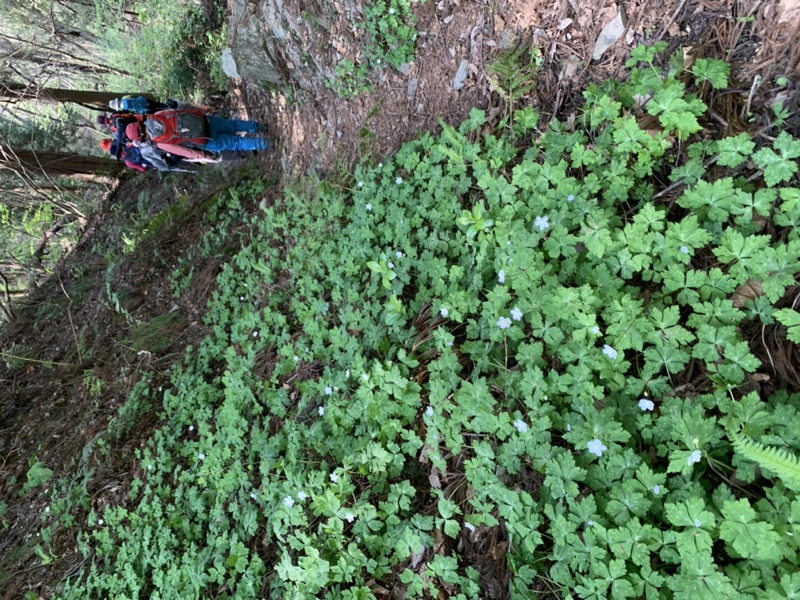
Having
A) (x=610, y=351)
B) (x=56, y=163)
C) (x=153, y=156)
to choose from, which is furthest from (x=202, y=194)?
(x=610, y=351)

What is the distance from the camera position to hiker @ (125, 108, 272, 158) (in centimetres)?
623

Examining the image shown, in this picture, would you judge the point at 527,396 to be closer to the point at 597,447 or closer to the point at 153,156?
the point at 597,447

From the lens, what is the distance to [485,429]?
2.73 metres

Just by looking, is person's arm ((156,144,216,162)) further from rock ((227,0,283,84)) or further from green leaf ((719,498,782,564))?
green leaf ((719,498,782,564))

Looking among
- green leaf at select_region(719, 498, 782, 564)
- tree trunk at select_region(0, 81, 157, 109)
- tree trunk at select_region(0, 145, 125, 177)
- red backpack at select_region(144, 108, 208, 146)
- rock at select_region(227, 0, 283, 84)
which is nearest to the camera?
green leaf at select_region(719, 498, 782, 564)

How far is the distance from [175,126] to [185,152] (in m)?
0.43

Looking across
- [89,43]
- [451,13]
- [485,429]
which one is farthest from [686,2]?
[89,43]

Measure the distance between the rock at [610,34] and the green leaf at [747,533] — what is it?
299cm

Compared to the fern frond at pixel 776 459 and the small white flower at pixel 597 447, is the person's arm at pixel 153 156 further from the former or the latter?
the fern frond at pixel 776 459

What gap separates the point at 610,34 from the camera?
3.38 meters

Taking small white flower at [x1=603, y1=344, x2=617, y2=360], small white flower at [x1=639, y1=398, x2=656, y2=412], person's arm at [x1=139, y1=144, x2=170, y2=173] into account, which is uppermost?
small white flower at [x1=603, y1=344, x2=617, y2=360]

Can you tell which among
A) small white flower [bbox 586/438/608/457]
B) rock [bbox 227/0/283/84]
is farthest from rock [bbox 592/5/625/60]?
rock [bbox 227/0/283/84]

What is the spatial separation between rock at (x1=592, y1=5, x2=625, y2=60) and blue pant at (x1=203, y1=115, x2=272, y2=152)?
523cm

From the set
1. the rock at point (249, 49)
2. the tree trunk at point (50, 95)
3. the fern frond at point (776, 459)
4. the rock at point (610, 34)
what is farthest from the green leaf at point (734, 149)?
the tree trunk at point (50, 95)
